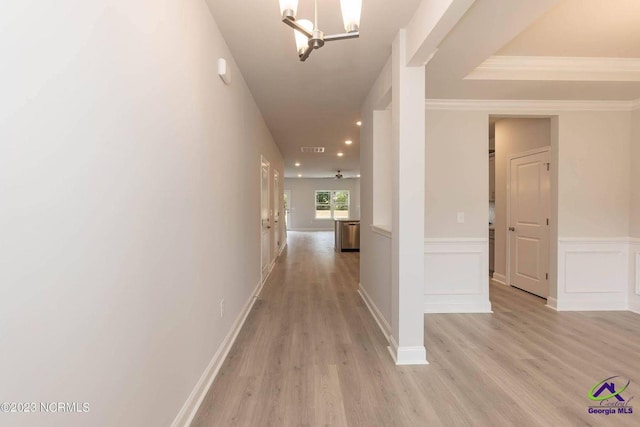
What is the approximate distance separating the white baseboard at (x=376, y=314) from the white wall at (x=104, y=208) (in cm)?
157

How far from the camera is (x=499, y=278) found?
495cm

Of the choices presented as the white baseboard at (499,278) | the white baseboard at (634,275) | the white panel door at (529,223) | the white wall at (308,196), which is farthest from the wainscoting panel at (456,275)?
the white wall at (308,196)

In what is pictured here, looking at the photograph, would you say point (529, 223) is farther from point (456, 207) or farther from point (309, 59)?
point (309, 59)

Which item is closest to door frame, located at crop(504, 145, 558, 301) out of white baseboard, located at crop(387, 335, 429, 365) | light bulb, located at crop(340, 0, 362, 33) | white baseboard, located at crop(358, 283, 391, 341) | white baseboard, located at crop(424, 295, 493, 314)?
white baseboard, located at crop(424, 295, 493, 314)

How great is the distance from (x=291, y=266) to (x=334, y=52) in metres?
4.41

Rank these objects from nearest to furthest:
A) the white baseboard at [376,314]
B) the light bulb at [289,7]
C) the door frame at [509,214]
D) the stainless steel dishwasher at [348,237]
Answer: the light bulb at [289,7] < the white baseboard at [376,314] < the door frame at [509,214] < the stainless steel dishwasher at [348,237]

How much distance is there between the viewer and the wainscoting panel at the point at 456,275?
3.62 metres

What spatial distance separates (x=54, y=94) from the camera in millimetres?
860

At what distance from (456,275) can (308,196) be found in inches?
456

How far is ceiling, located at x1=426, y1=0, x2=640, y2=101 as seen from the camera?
2.15 meters

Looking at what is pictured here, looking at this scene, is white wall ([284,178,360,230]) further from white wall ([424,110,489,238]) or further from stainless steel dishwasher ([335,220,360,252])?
white wall ([424,110,489,238])

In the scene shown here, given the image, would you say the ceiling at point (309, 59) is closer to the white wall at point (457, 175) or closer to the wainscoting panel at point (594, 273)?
the white wall at point (457, 175)

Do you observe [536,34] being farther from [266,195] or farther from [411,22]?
[266,195]

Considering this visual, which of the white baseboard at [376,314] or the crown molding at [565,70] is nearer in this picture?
the white baseboard at [376,314]
